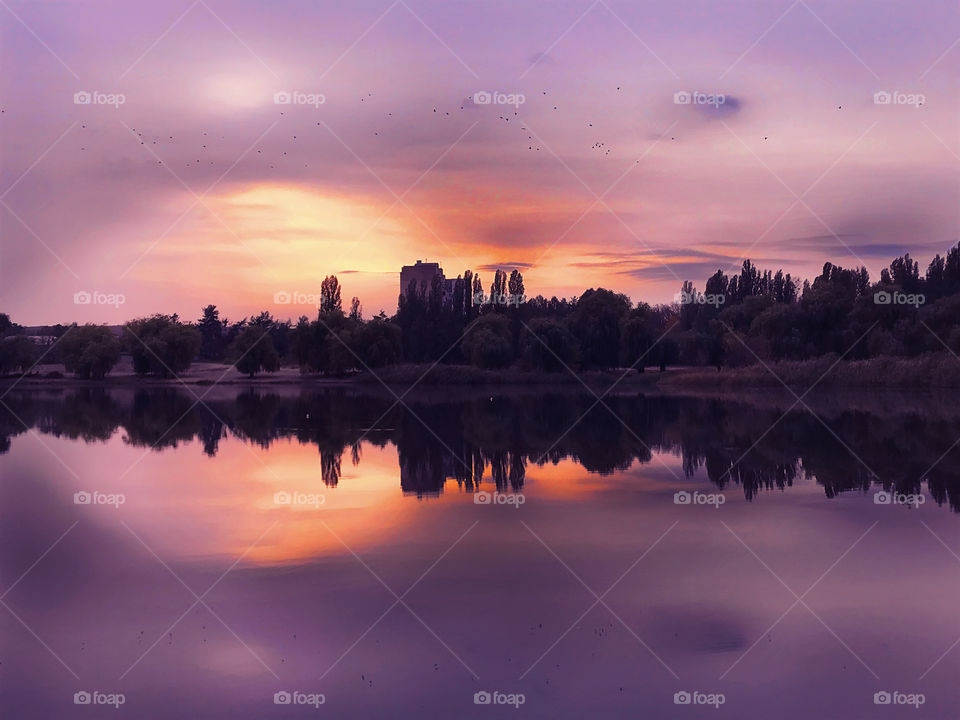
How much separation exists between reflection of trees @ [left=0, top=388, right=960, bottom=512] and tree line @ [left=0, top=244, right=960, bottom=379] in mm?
25993

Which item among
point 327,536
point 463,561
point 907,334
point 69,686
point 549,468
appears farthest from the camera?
point 907,334

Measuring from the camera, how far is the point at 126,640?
847 centimetres

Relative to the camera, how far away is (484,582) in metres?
10.2

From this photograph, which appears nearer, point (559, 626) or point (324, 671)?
point (324, 671)

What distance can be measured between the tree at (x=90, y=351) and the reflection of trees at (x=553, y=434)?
28.7m

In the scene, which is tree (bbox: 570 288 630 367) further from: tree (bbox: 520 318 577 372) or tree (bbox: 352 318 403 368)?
tree (bbox: 352 318 403 368)

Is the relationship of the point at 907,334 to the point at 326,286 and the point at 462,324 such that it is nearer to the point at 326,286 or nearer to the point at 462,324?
the point at 462,324

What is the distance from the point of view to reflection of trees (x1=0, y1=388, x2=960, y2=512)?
18250 millimetres

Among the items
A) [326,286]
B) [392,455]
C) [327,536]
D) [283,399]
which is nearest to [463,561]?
[327,536]

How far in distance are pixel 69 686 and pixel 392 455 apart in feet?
45.3

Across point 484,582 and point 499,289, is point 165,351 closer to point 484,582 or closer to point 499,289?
point 499,289

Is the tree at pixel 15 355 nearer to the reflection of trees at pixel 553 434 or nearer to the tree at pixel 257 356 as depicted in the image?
the tree at pixel 257 356

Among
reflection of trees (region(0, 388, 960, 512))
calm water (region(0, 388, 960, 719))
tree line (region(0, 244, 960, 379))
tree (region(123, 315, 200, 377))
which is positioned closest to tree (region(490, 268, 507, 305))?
tree line (region(0, 244, 960, 379))

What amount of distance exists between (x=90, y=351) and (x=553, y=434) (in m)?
56.5
